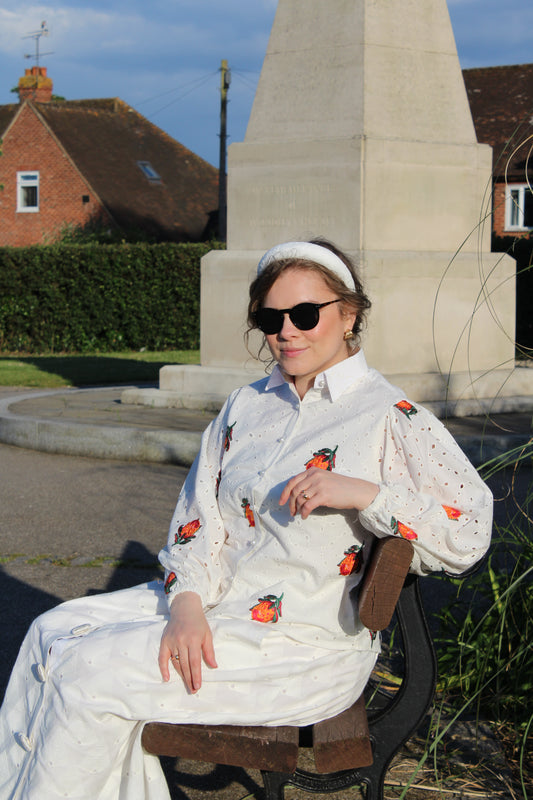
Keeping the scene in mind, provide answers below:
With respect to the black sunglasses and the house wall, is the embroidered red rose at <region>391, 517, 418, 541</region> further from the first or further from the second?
the house wall

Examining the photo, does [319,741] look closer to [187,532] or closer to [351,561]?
[351,561]

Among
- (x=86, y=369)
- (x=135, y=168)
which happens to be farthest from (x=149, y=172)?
(x=86, y=369)

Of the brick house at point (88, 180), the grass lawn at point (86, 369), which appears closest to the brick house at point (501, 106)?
the brick house at point (88, 180)

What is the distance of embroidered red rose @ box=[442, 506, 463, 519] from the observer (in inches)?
85.9

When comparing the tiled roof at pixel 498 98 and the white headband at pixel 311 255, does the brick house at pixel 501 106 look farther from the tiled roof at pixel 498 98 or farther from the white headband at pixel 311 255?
the white headband at pixel 311 255

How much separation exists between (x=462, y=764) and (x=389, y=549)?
101 centimetres

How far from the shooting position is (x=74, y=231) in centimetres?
3000

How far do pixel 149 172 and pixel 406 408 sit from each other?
115ft

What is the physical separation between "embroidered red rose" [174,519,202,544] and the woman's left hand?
Answer: 399 mm

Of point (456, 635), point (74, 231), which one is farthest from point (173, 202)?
point (456, 635)

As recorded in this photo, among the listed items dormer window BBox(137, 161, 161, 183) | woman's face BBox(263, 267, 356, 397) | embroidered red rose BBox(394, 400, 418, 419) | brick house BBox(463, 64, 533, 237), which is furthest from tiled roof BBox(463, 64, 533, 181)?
embroidered red rose BBox(394, 400, 418, 419)

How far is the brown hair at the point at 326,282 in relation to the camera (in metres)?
2.51

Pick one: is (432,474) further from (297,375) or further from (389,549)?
(297,375)

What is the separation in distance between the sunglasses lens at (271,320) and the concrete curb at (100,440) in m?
3.94
